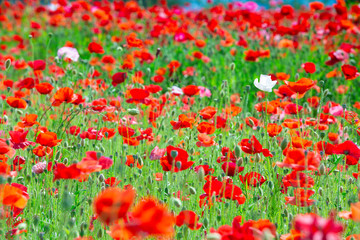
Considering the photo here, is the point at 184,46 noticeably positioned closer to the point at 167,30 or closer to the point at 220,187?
the point at 167,30

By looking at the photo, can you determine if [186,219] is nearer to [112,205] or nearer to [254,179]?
[112,205]

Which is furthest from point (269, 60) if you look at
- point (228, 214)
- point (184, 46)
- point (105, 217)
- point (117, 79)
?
point (105, 217)

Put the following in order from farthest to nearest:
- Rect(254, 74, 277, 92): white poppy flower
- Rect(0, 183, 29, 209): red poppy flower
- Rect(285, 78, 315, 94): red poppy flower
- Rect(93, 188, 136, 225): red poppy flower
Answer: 1. Rect(254, 74, 277, 92): white poppy flower
2. Rect(285, 78, 315, 94): red poppy flower
3. Rect(0, 183, 29, 209): red poppy flower
4. Rect(93, 188, 136, 225): red poppy flower

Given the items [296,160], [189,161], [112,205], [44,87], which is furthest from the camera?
[44,87]

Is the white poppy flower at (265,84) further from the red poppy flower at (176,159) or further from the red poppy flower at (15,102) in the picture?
the red poppy flower at (15,102)

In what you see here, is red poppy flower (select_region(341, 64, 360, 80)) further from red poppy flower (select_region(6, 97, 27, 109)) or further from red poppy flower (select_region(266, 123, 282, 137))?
red poppy flower (select_region(6, 97, 27, 109))

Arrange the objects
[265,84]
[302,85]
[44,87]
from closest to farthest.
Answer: [302,85] → [265,84] → [44,87]

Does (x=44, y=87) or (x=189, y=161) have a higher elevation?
(x=44, y=87)

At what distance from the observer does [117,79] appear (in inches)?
123

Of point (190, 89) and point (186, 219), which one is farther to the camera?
point (190, 89)

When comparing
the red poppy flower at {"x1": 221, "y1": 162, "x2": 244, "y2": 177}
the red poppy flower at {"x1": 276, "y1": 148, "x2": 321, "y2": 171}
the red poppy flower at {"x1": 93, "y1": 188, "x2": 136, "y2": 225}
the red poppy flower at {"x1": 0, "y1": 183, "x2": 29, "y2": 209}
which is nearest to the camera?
the red poppy flower at {"x1": 93, "y1": 188, "x2": 136, "y2": 225}

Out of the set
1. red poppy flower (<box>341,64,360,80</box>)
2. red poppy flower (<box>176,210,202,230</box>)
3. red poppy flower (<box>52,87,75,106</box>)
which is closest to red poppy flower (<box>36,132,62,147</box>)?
red poppy flower (<box>52,87,75,106</box>)

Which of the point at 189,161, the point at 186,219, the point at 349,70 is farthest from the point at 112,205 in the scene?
the point at 349,70

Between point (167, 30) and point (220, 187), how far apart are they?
4.00m
